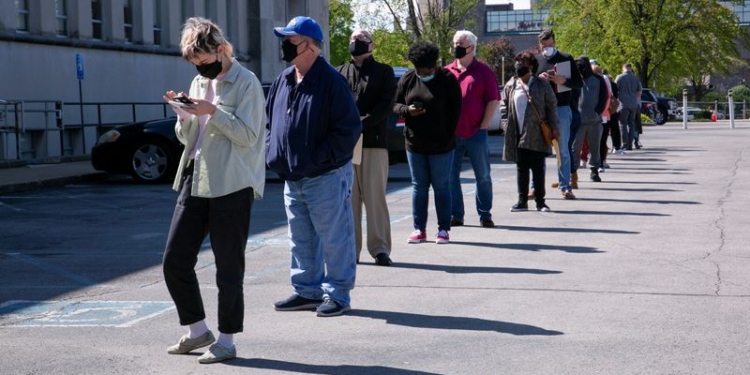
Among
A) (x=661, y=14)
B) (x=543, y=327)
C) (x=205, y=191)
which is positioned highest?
(x=661, y=14)

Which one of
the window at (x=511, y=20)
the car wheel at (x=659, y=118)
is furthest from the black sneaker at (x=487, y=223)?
the window at (x=511, y=20)

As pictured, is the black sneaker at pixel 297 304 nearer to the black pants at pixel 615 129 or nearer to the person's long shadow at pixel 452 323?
the person's long shadow at pixel 452 323

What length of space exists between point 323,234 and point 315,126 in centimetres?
69

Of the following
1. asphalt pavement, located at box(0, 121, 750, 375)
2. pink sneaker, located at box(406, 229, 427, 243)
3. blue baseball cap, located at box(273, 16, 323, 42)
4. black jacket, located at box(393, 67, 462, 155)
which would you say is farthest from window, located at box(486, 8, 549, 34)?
blue baseball cap, located at box(273, 16, 323, 42)

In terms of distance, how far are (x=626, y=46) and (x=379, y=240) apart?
5435 cm

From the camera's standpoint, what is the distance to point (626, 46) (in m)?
62.5

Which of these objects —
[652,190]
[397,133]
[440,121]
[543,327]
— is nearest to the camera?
[543,327]

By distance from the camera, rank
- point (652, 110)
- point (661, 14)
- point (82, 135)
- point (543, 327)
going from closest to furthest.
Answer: point (543, 327) → point (82, 135) → point (652, 110) → point (661, 14)

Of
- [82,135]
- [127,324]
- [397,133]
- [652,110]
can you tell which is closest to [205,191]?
[127,324]

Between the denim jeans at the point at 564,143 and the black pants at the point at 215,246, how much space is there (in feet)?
31.0

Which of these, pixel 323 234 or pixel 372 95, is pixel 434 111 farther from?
pixel 323 234

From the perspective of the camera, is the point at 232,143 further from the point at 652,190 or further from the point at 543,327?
the point at 652,190

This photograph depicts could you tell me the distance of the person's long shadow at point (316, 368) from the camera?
249 inches

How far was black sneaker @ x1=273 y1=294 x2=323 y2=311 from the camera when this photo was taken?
815cm
